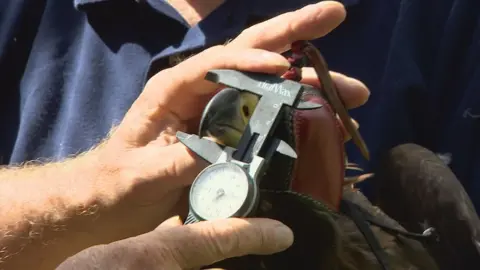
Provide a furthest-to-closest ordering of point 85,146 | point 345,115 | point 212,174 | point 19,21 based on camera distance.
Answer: point 19,21
point 85,146
point 345,115
point 212,174

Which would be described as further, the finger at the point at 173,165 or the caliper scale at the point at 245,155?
the finger at the point at 173,165

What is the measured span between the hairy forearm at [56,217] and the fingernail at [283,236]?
0.28 m

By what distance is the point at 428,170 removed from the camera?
75cm

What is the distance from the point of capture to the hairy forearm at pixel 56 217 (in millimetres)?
786

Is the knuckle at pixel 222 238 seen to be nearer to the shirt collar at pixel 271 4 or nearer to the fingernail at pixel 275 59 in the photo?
the fingernail at pixel 275 59

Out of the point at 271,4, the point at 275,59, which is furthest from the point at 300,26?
the point at 271,4

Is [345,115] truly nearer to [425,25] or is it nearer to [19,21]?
[425,25]

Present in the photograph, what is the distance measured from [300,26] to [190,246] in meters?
0.25

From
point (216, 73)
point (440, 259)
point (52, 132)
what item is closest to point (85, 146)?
point (52, 132)

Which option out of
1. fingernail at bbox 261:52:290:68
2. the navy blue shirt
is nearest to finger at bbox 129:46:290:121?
fingernail at bbox 261:52:290:68

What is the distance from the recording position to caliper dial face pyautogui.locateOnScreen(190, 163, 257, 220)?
537 mm

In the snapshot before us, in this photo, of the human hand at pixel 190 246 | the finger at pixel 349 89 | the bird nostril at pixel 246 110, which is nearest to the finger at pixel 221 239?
the human hand at pixel 190 246

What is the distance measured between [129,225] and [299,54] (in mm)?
290

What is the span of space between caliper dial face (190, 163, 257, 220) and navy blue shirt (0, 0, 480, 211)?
0.45m
